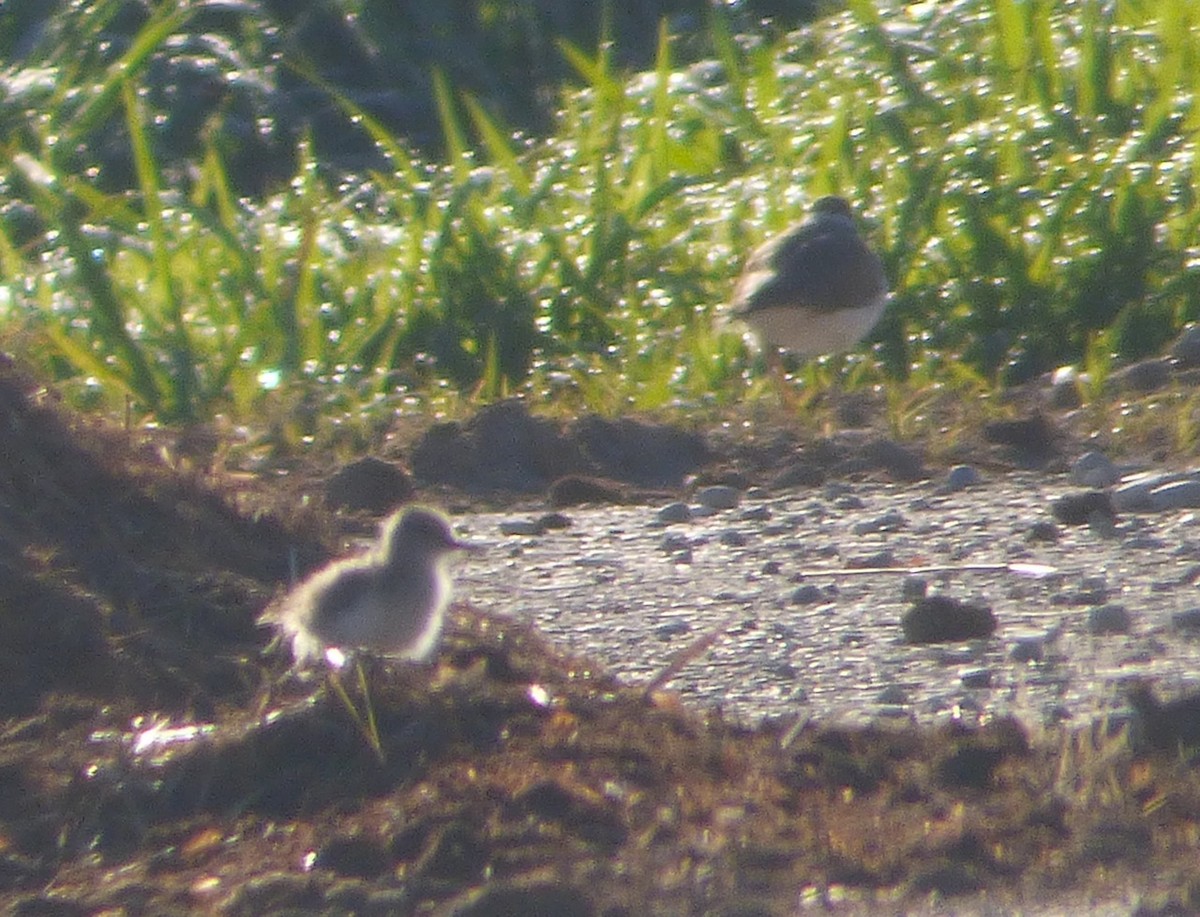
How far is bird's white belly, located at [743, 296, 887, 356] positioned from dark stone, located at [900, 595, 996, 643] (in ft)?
10.7

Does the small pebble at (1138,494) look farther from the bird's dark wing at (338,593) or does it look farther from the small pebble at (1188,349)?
the bird's dark wing at (338,593)

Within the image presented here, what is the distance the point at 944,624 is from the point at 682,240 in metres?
4.85

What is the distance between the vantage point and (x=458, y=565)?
6.38m

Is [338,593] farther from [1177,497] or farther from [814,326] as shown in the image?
[814,326]

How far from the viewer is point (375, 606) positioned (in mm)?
4824

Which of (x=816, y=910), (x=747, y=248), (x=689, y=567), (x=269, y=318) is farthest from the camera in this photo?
(x=747, y=248)

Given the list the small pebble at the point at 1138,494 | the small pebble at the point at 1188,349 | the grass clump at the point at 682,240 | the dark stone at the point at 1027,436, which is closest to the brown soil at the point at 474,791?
the small pebble at the point at 1138,494

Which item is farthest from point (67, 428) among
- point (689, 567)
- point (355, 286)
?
point (355, 286)

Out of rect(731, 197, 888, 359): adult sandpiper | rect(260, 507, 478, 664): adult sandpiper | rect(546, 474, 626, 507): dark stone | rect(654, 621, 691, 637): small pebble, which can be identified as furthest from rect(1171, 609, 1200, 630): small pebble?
rect(731, 197, 888, 359): adult sandpiper

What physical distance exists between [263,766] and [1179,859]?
172 centimetres

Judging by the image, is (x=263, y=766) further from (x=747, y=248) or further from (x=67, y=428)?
(x=747, y=248)

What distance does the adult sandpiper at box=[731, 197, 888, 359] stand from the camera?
8352 mm

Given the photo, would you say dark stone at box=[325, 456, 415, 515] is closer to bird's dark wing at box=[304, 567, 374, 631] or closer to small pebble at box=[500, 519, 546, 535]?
small pebble at box=[500, 519, 546, 535]

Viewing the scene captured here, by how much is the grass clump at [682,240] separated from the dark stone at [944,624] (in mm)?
2956
